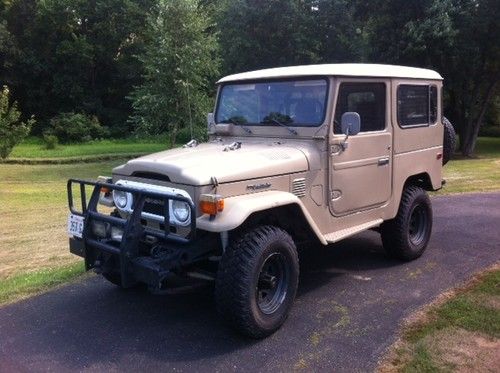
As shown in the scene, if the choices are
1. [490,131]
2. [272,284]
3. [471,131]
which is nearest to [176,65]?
[471,131]

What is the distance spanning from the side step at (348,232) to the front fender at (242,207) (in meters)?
0.56

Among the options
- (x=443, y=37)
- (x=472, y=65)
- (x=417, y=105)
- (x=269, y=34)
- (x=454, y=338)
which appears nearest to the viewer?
(x=454, y=338)

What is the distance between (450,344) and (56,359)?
113 inches

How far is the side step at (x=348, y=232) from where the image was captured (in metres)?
5.01

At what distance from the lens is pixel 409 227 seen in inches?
240

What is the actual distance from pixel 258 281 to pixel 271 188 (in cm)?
78

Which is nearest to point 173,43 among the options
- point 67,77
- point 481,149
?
point 481,149

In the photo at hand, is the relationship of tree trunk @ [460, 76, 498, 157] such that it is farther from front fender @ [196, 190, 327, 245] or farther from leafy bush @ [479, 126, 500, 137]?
front fender @ [196, 190, 327, 245]

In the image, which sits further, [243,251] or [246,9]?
[246,9]

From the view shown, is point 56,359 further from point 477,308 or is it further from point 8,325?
point 477,308

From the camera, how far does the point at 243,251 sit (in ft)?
13.5

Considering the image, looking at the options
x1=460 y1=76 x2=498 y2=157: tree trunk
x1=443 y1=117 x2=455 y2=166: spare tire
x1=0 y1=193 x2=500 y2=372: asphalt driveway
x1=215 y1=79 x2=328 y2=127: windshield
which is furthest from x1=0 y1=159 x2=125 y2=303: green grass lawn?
x1=460 y1=76 x2=498 y2=157: tree trunk

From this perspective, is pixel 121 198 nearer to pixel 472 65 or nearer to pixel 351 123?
pixel 351 123

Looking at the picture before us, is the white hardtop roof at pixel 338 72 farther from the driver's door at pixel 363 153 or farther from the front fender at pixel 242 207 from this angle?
the front fender at pixel 242 207
